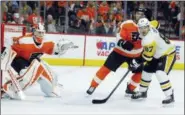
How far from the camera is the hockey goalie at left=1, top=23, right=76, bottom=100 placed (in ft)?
15.2

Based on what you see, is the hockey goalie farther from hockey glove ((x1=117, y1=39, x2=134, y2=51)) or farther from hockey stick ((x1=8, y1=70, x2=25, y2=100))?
hockey glove ((x1=117, y1=39, x2=134, y2=51))

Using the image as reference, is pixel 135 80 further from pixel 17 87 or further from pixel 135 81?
pixel 17 87

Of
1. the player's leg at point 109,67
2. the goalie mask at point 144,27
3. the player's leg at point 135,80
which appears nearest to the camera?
the goalie mask at point 144,27

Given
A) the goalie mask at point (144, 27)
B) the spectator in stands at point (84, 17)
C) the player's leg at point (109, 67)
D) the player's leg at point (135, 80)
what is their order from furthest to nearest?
the spectator in stands at point (84, 17) → the player's leg at point (135, 80) → the player's leg at point (109, 67) → the goalie mask at point (144, 27)

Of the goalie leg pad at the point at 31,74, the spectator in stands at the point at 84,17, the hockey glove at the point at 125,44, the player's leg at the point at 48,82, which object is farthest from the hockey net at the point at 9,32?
the spectator in stands at the point at 84,17

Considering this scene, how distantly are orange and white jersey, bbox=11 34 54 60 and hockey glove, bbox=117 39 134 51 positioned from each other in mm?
695

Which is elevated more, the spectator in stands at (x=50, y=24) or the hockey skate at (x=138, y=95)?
the spectator in stands at (x=50, y=24)

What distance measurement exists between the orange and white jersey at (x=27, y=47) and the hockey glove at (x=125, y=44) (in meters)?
0.69

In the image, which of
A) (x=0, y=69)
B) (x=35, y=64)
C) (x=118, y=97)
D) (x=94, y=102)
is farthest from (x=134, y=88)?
(x=0, y=69)

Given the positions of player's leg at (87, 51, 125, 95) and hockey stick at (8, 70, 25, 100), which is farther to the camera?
player's leg at (87, 51, 125, 95)

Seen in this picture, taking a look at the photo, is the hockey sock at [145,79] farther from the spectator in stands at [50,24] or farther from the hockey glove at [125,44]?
the spectator in stands at [50,24]

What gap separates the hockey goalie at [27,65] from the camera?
4637mm

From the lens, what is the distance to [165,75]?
4.58 meters

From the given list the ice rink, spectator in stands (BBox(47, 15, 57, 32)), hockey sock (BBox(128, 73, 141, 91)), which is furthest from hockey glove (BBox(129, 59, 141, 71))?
spectator in stands (BBox(47, 15, 57, 32))
